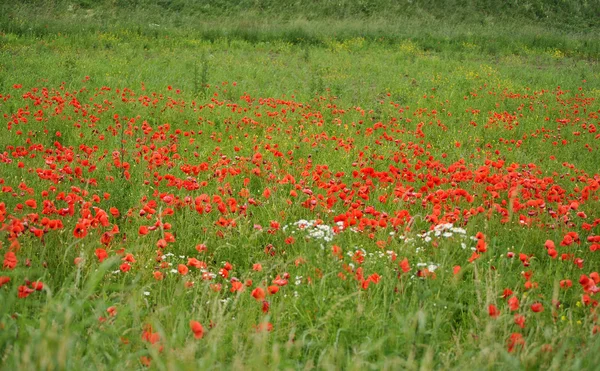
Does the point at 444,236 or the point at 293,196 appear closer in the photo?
the point at 444,236

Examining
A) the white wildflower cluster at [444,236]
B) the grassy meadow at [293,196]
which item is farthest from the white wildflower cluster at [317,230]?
the white wildflower cluster at [444,236]

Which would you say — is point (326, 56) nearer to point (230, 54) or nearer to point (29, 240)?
point (230, 54)

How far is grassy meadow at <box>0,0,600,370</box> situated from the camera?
2223 millimetres

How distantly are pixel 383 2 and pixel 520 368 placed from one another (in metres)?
26.9

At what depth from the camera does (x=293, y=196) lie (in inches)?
184

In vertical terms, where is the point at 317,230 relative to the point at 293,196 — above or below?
above

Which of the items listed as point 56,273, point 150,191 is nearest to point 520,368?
point 56,273

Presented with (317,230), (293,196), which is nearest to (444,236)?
(317,230)

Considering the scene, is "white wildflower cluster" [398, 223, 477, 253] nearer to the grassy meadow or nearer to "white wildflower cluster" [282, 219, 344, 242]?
the grassy meadow

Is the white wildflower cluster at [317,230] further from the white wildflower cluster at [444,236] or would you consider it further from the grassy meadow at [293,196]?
the white wildflower cluster at [444,236]

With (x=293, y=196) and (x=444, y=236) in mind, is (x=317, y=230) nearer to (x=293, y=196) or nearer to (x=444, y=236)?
(x=444, y=236)

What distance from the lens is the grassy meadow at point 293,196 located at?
2.22 m

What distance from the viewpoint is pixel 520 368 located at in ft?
6.27

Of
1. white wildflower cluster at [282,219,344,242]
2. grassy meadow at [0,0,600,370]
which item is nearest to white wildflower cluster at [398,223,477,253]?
grassy meadow at [0,0,600,370]
